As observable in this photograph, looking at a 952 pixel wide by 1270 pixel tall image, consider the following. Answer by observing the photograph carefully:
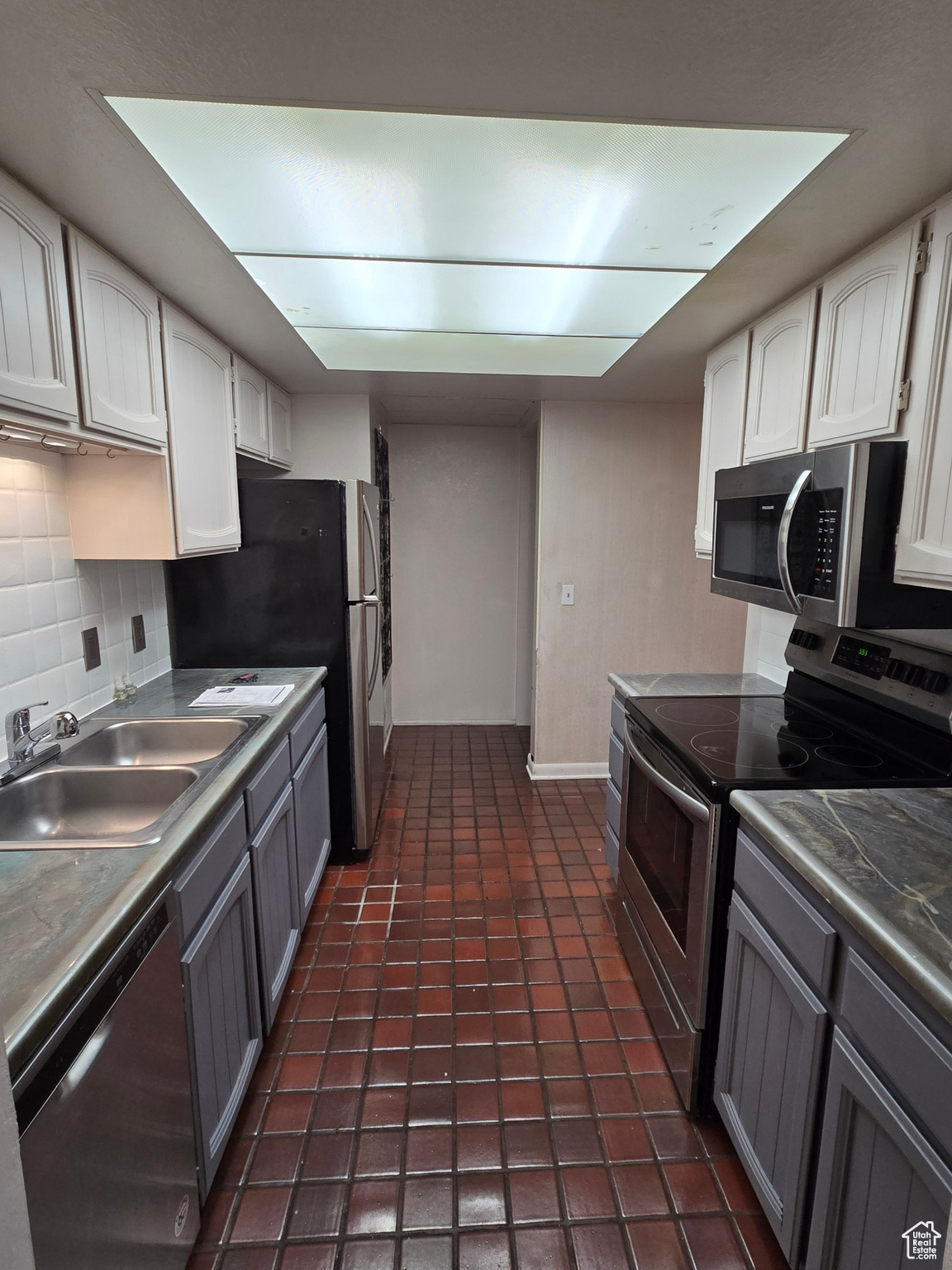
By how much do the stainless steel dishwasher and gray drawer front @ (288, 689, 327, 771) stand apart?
988mm

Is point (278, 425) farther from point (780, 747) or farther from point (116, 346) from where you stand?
point (780, 747)

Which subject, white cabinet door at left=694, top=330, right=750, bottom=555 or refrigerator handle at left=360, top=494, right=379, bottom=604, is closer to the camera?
white cabinet door at left=694, top=330, right=750, bottom=555

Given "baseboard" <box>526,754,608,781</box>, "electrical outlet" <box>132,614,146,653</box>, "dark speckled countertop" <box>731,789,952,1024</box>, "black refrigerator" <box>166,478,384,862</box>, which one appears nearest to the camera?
"dark speckled countertop" <box>731,789,952,1024</box>

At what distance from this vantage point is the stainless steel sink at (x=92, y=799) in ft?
5.13

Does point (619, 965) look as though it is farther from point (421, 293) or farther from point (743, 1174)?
point (421, 293)

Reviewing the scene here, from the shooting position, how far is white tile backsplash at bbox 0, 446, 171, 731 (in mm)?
1672

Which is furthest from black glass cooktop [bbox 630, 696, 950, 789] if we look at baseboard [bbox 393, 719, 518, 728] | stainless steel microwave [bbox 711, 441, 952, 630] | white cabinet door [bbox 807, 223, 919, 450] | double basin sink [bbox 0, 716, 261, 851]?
baseboard [bbox 393, 719, 518, 728]

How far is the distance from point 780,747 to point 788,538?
60cm

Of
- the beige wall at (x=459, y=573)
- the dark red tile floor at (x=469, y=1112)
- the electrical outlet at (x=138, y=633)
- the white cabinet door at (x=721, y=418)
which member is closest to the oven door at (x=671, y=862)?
the dark red tile floor at (x=469, y=1112)

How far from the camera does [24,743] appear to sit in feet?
5.23

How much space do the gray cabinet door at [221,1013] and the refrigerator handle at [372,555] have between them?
1.41m

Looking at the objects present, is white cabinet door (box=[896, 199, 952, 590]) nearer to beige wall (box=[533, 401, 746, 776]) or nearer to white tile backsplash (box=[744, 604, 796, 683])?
white tile backsplash (box=[744, 604, 796, 683])

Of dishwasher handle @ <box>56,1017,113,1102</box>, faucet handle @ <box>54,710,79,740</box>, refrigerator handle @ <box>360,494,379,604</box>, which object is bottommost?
dishwasher handle @ <box>56,1017,113,1102</box>

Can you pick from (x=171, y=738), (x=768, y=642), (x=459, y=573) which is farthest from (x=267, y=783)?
(x=459, y=573)
